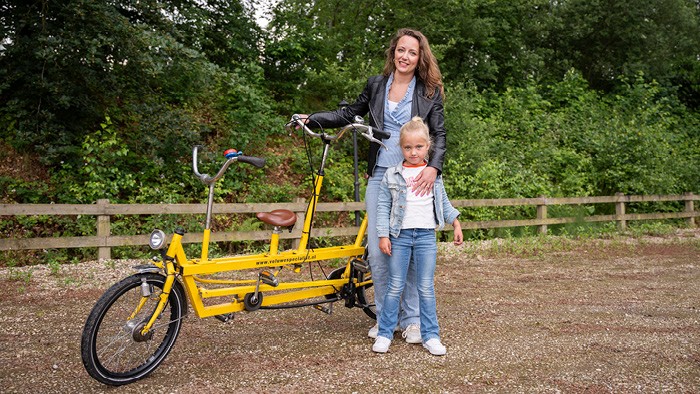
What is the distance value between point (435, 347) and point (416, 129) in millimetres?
1456

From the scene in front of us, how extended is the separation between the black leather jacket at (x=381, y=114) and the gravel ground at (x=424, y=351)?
1.32 meters

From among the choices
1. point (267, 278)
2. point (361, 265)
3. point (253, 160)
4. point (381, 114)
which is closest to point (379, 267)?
point (361, 265)

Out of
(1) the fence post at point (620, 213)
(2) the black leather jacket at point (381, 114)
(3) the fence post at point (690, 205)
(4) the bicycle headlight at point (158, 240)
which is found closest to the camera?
(4) the bicycle headlight at point (158, 240)

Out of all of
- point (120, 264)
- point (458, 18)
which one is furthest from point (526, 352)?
point (458, 18)

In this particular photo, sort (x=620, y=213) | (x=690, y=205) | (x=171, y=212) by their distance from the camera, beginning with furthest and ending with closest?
1. (x=690, y=205)
2. (x=620, y=213)
3. (x=171, y=212)

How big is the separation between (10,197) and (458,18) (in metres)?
11.8

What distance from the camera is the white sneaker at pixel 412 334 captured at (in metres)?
4.07

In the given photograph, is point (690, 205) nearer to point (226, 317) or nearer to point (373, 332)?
point (373, 332)

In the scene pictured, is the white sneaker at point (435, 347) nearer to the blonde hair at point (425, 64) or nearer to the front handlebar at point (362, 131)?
the front handlebar at point (362, 131)

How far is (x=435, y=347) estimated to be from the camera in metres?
3.86

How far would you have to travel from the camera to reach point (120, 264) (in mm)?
7391

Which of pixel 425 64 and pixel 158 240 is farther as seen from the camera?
pixel 425 64

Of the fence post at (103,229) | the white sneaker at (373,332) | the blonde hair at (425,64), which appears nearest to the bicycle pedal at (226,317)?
the white sneaker at (373,332)

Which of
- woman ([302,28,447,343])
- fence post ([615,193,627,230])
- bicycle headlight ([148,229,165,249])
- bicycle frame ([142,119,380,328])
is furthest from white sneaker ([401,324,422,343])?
fence post ([615,193,627,230])
